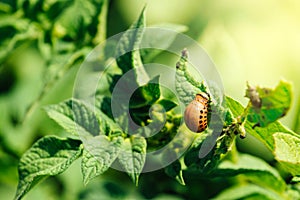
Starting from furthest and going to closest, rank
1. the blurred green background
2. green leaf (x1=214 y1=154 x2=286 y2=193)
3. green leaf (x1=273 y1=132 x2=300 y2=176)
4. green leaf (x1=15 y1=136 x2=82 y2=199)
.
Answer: the blurred green background → green leaf (x1=214 y1=154 x2=286 y2=193) → green leaf (x1=15 y1=136 x2=82 y2=199) → green leaf (x1=273 y1=132 x2=300 y2=176)

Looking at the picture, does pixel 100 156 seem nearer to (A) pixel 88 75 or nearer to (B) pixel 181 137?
(B) pixel 181 137

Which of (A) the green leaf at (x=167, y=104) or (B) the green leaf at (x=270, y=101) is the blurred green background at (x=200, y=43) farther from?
(B) the green leaf at (x=270, y=101)

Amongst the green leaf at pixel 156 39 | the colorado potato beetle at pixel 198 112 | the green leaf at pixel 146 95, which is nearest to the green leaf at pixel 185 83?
the colorado potato beetle at pixel 198 112

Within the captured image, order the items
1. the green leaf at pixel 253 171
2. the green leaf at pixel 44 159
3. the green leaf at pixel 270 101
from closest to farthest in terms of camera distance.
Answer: the green leaf at pixel 270 101, the green leaf at pixel 44 159, the green leaf at pixel 253 171

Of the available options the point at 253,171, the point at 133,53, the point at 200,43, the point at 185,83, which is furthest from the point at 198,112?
the point at 200,43

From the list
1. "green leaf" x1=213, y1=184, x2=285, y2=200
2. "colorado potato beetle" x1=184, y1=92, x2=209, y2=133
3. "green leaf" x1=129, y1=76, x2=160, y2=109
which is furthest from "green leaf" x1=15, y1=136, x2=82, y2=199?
"green leaf" x1=213, y1=184, x2=285, y2=200

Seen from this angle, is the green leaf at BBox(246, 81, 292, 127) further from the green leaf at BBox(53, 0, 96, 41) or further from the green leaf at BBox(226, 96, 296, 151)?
the green leaf at BBox(53, 0, 96, 41)
